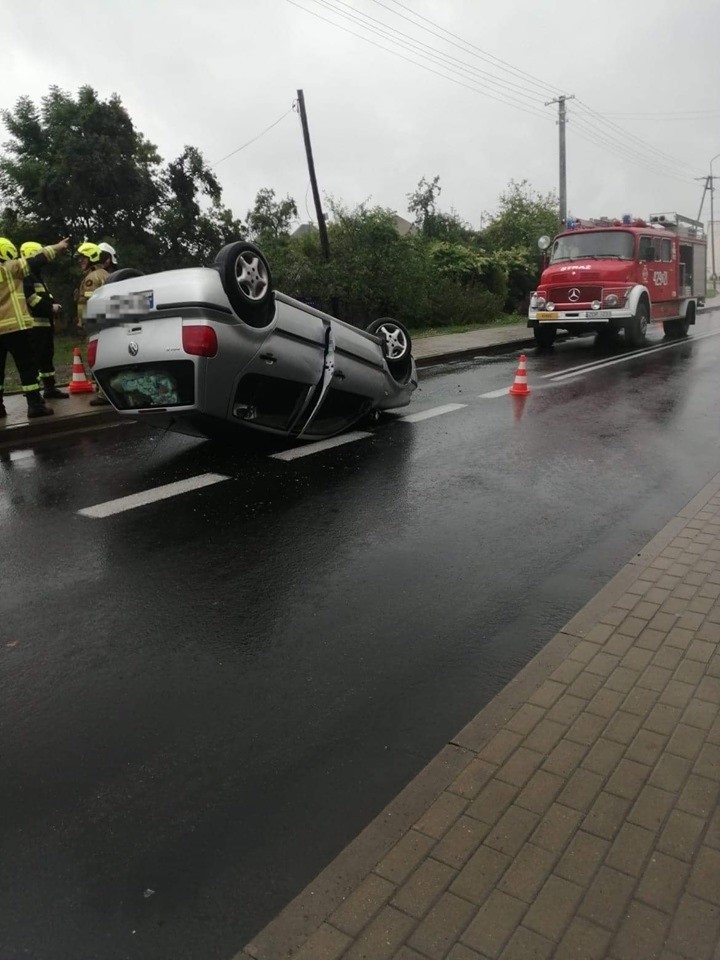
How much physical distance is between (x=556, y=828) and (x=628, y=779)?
38 cm

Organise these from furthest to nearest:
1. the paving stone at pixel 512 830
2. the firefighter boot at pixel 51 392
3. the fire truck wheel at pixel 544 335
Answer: the fire truck wheel at pixel 544 335 → the firefighter boot at pixel 51 392 → the paving stone at pixel 512 830

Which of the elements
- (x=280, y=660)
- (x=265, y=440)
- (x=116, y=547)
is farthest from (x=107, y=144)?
(x=280, y=660)

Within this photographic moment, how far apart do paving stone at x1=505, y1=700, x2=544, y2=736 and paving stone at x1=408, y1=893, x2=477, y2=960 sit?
2.86 ft

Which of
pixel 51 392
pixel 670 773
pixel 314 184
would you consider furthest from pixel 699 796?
pixel 314 184

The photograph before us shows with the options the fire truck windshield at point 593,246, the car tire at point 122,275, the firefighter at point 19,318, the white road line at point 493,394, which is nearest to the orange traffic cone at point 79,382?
the firefighter at point 19,318

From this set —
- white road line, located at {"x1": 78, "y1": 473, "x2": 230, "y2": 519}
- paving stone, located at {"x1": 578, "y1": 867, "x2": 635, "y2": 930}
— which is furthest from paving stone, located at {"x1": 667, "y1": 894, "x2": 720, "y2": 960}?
white road line, located at {"x1": 78, "y1": 473, "x2": 230, "y2": 519}

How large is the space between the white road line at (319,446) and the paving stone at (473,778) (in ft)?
15.5

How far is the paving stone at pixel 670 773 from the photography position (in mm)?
2592

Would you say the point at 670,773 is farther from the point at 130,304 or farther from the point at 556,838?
the point at 130,304

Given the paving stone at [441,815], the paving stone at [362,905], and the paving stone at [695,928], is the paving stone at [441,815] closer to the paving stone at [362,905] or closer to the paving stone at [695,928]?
the paving stone at [362,905]

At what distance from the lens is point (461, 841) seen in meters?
2.38

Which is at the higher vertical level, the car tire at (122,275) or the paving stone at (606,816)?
the car tire at (122,275)

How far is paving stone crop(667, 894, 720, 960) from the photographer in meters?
1.99

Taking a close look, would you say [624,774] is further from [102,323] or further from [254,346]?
[102,323]
